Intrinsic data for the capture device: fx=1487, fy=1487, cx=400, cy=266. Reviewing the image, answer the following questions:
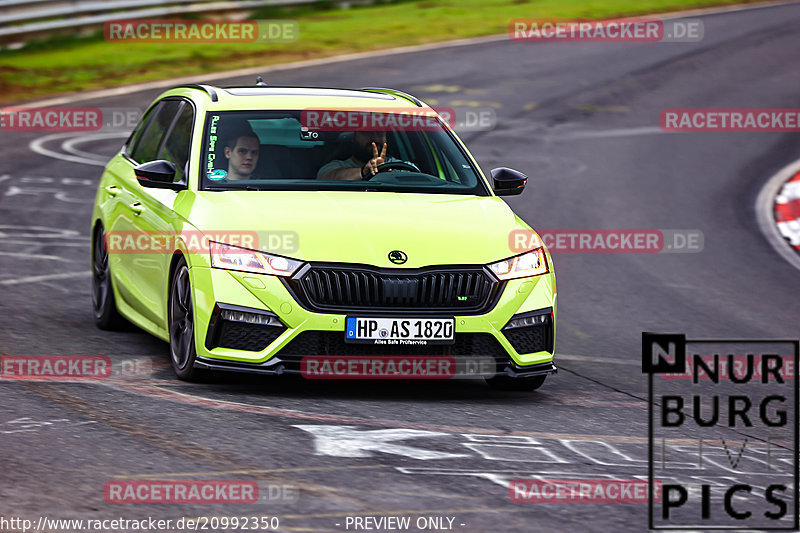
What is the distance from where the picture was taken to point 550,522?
5.52 metres

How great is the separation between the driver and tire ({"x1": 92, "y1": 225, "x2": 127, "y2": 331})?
191 centimetres

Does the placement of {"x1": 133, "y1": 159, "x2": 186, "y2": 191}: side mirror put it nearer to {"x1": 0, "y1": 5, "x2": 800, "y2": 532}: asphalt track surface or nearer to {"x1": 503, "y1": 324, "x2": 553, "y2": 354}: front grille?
{"x1": 0, "y1": 5, "x2": 800, "y2": 532}: asphalt track surface

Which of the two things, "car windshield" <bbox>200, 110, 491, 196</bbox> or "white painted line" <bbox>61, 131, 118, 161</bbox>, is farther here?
"white painted line" <bbox>61, 131, 118, 161</bbox>

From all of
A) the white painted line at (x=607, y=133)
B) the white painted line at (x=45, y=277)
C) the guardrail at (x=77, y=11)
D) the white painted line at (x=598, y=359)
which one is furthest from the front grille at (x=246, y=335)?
the guardrail at (x=77, y=11)

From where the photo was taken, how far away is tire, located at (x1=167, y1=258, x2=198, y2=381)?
816 cm

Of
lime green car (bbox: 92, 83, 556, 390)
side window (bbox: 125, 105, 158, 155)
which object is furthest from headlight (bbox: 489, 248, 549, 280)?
side window (bbox: 125, 105, 158, 155)

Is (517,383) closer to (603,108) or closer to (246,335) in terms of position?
(246,335)

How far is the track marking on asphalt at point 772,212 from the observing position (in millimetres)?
14602

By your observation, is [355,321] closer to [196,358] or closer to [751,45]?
[196,358]

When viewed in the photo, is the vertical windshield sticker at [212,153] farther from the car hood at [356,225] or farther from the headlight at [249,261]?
the headlight at [249,261]

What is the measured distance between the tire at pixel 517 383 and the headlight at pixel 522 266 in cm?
64

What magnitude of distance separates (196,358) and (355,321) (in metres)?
0.93

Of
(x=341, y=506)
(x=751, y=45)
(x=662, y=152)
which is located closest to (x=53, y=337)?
(x=341, y=506)

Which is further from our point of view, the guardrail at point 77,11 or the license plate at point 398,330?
the guardrail at point 77,11
